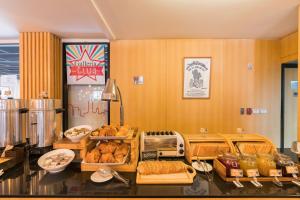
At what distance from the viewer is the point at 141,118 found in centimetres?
330

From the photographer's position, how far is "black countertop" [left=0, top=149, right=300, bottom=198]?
1.07m

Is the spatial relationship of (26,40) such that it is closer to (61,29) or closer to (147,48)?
(61,29)

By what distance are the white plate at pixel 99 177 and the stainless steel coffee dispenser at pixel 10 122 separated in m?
0.86

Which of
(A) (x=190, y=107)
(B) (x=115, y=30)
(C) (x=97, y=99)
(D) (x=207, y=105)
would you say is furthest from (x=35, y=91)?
(D) (x=207, y=105)

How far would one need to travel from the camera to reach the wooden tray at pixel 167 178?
1.20m

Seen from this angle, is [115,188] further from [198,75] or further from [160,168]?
[198,75]

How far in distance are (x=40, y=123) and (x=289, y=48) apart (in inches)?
143

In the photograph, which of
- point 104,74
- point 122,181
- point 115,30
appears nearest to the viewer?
point 122,181

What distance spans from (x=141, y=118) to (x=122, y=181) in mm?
2100

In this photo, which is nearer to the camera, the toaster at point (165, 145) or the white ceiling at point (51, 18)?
the toaster at point (165, 145)

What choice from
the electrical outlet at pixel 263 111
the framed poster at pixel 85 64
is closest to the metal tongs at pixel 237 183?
the electrical outlet at pixel 263 111

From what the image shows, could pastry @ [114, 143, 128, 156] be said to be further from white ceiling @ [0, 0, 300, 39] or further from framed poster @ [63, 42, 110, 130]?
framed poster @ [63, 42, 110, 130]

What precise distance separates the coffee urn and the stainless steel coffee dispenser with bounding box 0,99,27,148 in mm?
89

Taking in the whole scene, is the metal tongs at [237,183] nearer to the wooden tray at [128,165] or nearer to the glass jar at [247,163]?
the glass jar at [247,163]
